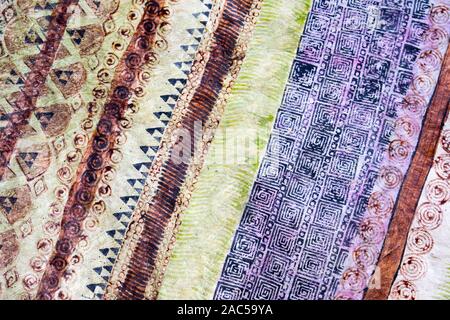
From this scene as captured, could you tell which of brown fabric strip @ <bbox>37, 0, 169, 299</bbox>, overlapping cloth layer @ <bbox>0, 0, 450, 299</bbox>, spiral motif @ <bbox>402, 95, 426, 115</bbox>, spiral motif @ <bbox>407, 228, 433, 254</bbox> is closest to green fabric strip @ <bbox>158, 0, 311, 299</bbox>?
overlapping cloth layer @ <bbox>0, 0, 450, 299</bbox>

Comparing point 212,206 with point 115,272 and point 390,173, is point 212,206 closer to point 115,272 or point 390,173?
point 115,272

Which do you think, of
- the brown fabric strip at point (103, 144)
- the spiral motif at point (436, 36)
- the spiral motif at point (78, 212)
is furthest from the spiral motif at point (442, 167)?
the spiral motif at point (78, 212)

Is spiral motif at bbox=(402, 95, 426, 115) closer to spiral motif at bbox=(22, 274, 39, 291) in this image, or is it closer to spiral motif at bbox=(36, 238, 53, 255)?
spiral motif at bbox=(36, 238, 53, 255)

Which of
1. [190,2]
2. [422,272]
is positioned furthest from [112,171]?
[422,272]

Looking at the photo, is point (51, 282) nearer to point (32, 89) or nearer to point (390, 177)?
point (32, 89)

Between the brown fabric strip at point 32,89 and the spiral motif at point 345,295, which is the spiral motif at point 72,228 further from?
the spiral motif at point 345,295
